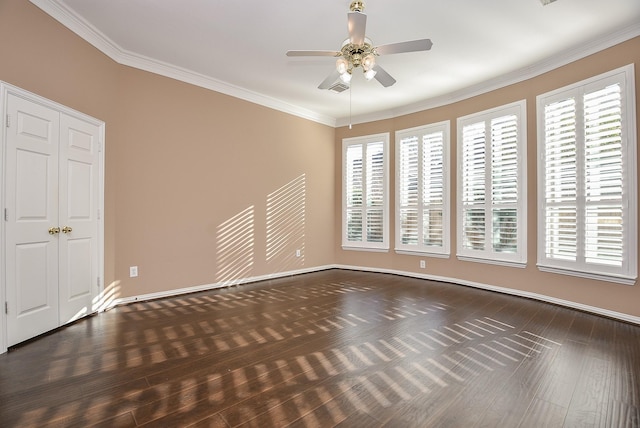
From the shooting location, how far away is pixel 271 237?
5449 millimetres

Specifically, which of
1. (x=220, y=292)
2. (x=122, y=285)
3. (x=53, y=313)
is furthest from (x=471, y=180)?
(x=53, y=313)

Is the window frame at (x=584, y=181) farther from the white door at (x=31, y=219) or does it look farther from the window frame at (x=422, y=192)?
the white door at (x=31, y=219)

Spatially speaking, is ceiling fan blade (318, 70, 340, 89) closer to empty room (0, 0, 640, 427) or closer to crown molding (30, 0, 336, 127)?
empty room (0, 0, 640, 427)

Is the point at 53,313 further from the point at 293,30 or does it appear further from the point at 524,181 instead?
the point at 524,181

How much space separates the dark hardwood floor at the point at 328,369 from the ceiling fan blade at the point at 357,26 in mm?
2589

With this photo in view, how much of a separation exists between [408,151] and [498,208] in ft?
6.16

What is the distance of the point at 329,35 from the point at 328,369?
3.32 metres

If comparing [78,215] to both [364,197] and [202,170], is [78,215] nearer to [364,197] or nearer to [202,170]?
[202,170]

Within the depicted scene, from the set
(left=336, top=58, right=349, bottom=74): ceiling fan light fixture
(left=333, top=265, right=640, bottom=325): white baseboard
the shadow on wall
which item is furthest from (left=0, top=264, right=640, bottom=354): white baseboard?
(left=336, top=58, right=349, bottom=74): ceiling fan light fixture

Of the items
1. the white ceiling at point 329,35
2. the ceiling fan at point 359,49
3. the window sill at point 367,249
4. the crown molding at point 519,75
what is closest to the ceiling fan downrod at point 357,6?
the ceiling fan at point 359,49

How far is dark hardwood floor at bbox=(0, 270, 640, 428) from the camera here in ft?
5.80

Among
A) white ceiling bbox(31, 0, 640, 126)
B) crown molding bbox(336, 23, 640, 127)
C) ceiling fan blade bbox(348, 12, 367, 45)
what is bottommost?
ceiling fan blade bbox(348, 12, 367, 45)

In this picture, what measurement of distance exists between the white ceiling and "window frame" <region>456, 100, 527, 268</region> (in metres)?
0.42

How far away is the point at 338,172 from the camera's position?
664 centimetres
